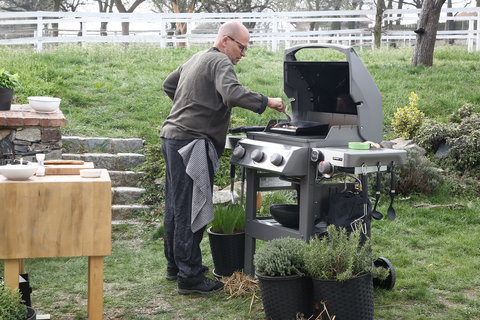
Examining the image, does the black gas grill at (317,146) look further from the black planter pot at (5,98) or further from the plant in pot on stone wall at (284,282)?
the black planter pot at (5,98)

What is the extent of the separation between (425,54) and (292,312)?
9.24 meters

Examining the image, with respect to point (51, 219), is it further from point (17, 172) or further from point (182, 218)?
point (182, 218)

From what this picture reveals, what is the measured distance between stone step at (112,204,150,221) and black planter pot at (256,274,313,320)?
330cm

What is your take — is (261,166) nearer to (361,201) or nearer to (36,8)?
(361,201)

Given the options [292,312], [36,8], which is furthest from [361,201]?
[36,8]

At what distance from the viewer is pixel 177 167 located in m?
5.16

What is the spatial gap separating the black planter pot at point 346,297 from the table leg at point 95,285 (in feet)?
4.13

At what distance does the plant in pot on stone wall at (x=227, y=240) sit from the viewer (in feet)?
17.8

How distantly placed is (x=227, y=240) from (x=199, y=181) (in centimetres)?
61

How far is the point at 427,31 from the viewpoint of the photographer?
490 inches

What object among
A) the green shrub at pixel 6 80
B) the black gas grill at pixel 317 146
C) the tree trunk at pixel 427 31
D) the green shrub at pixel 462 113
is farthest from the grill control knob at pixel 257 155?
the tree trunk at pixel 427 31

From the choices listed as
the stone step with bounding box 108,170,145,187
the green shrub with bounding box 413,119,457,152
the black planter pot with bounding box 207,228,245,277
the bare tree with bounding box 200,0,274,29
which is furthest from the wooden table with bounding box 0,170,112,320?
the bare tree with bounding box 200,0,274,29

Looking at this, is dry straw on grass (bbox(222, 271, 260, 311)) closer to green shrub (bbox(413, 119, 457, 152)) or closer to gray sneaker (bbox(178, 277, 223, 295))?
gray sneaker (bbox(178, 277, 223, 295))

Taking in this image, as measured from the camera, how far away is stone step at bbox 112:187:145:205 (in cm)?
774
